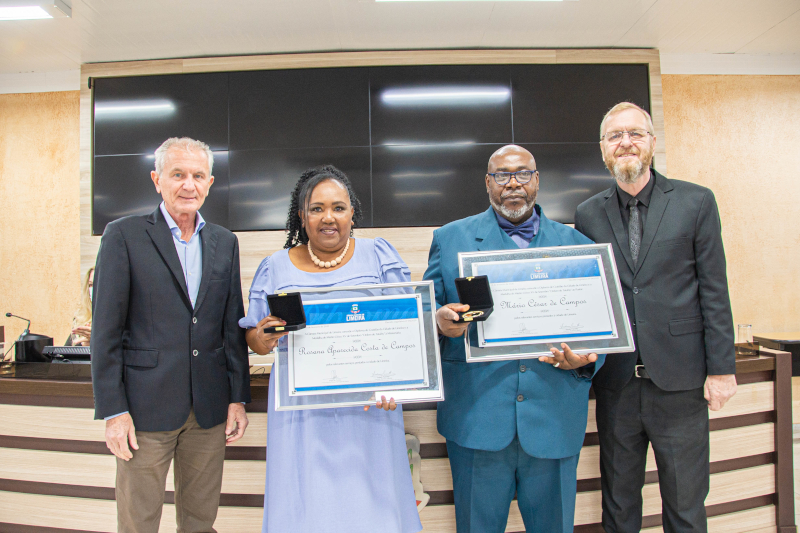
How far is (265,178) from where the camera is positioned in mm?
4441

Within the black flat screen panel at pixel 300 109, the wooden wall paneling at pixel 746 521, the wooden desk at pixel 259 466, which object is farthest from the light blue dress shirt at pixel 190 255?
the black flat screen panel at pixel 300 109

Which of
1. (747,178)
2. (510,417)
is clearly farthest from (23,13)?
(747,178)

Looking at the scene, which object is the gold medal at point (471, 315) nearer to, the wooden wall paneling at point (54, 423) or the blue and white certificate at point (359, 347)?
the blue and white certificate at point (359, 347)

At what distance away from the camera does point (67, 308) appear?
188 inches

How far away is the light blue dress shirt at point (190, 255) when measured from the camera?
58.8 inches

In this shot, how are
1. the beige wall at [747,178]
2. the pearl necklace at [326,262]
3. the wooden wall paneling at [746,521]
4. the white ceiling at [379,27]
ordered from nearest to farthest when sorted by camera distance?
1. the pearl necklace at [326,262]
2. the wooden wall paneling at [746,521]
3. the white ceiling at [379,27]
4. the beige wall at [747,178]

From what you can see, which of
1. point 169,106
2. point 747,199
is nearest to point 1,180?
point 169,106

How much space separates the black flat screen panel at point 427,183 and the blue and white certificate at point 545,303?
3062 millimetres

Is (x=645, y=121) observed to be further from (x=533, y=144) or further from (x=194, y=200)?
(x=533, y=144)

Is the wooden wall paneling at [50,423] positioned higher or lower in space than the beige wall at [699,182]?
lower

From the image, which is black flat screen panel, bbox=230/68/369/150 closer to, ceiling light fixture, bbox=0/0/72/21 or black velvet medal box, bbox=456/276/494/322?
ceiling light fixture, bbox=0/0/72/21

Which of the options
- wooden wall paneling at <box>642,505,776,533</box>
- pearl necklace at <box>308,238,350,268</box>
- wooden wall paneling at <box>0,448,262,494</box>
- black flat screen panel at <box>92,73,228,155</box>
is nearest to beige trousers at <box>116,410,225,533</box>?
wooden wall paneling at <box>0,448,262,494</box>

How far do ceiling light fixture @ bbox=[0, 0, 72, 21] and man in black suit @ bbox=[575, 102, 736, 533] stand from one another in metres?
4.50

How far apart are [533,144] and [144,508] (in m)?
4.32
